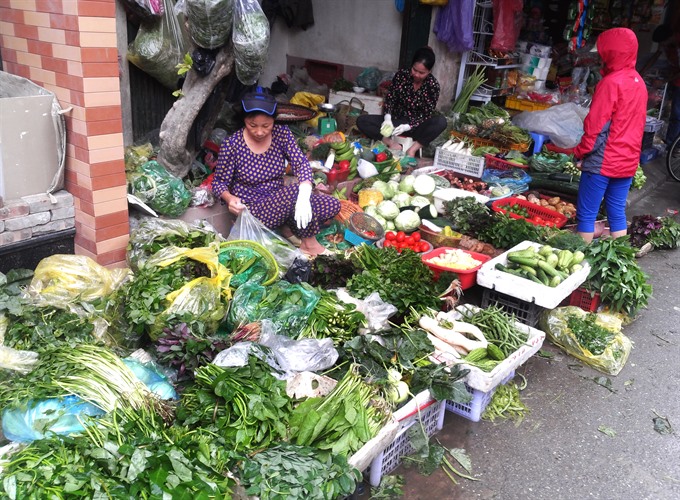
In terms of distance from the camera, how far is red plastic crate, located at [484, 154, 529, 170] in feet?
23.4

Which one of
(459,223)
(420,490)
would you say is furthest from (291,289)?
(459,223)

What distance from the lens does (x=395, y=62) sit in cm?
874

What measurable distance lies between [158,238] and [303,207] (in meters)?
1.19

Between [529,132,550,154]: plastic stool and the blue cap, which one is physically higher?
the blue cap

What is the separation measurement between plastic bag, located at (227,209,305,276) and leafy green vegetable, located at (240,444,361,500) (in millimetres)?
1999

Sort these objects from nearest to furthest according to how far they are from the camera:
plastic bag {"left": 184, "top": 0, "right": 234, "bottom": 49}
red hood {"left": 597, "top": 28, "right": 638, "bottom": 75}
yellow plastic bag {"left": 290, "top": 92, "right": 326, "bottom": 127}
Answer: plastic bag {"left": 184, "top": 0, "right": 234, "bottom": 49}, red hood {"left": 597, "top": 28, "right": 638, "bottom": 75}, yellow plastic bag {"left": 290, "top": 92, "right": 326, "bottom": 127}

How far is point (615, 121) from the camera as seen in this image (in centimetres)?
528

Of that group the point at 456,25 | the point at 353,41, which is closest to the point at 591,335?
the point at 456,25

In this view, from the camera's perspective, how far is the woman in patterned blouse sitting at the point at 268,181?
15.2 ft

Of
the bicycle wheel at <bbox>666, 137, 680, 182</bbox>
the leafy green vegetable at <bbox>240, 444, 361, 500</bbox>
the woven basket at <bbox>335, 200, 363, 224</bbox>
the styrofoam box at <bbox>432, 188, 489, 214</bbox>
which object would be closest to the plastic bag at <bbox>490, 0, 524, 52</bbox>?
the styrofoam box at <bbox>432, 188, 489, 214</bbox>

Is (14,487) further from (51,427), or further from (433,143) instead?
(433,143)

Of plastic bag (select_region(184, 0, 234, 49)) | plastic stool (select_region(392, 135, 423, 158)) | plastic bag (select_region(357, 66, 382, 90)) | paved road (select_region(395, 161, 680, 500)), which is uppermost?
plastic bag (select_region(184, 0, 234, 49))

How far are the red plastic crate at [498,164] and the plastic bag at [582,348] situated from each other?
2819mm

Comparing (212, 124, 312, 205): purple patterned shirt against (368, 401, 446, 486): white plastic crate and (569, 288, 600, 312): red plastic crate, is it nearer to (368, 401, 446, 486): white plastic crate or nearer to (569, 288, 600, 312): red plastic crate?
(368, 401, 446, 486): white plastic crate
